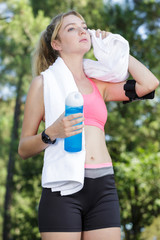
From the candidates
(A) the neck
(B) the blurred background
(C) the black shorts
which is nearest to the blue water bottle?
(C) the black shorts

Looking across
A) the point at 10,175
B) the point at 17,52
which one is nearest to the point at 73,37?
the point at 10,175

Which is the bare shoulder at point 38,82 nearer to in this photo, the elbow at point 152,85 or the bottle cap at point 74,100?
the bottle cap at point 74,100

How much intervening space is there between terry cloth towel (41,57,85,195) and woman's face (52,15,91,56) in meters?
0.20

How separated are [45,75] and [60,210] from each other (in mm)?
796

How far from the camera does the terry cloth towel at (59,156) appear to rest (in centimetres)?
184

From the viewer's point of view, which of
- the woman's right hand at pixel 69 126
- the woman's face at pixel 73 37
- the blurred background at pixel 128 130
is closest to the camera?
the woman's right hand at pixel 69 126

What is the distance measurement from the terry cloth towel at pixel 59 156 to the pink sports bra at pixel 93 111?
115mm

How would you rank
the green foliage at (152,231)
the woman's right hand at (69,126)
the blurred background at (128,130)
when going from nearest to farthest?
the woman's right hand at (69,126)
the blurred background at (128,130)
the green foliage at (152,231)

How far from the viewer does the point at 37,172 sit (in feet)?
32.6

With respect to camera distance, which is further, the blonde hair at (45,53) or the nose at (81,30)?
the blonde hair at (45,53)

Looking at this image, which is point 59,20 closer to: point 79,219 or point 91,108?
point 91,108

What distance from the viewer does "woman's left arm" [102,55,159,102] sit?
2256mm

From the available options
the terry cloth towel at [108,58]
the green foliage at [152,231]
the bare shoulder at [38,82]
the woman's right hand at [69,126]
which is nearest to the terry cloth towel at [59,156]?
the bare shoulder at [38,82]

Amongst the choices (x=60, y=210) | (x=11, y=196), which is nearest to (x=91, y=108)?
(x=60, y=210)
